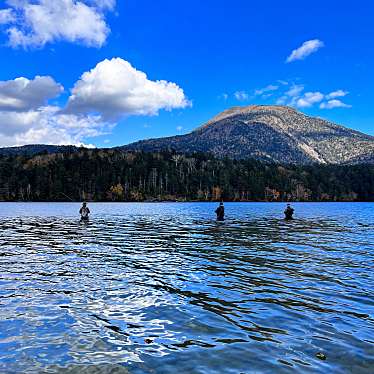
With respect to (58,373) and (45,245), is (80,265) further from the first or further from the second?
(58,373)

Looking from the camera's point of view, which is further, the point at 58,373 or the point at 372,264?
the point at 372,264

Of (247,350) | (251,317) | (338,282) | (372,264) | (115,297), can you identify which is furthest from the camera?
(372,264)

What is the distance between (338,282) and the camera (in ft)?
56.5

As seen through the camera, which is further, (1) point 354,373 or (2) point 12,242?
(2) point 12,242

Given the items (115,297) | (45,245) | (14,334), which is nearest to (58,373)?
(14,334)

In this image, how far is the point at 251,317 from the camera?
12133mm

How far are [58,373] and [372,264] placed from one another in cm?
1979

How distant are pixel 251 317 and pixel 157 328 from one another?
3.23 metres

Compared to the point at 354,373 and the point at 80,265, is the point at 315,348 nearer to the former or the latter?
the point at 354,373

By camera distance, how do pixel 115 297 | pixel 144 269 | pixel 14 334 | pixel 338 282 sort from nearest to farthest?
pixel 14 334, pixel 115 297, pixel 338 282, pixel 144 269

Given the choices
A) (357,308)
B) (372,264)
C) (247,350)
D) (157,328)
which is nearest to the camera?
(247,350)

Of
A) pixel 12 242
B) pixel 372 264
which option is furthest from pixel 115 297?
pixel 12 242

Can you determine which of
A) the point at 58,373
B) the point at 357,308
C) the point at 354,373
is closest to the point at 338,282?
the point at 357,308

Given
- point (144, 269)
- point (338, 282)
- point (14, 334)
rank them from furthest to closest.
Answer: point (144, 269) → point (338, 282) → point (14, 334)
